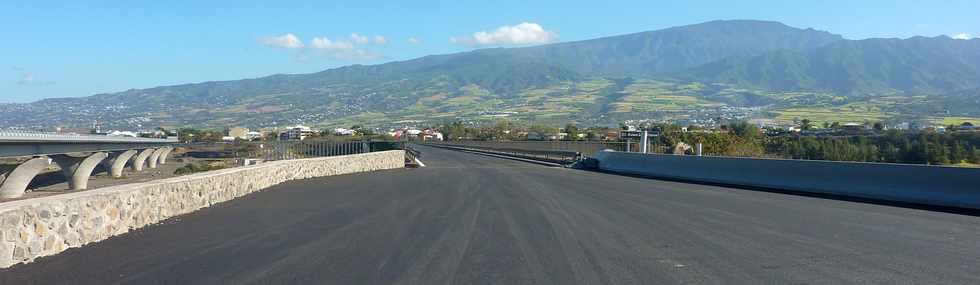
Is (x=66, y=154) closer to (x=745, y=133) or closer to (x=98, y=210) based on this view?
(x=745, y=133)

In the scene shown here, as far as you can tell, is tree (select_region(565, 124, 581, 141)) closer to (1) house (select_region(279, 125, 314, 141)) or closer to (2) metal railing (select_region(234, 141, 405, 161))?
(1) house (select_region(279, 125, 314, 141))

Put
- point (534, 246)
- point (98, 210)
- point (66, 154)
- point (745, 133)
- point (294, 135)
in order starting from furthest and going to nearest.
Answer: point (294, 135) → point (745, 133) → point (66, 154) → point (98, 210) → point (534, 246)

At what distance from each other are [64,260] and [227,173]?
942 centimetres

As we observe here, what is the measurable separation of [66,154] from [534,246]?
57.5 metres

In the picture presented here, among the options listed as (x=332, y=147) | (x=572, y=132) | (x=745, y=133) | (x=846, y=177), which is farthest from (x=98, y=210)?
(x=572, y=132)

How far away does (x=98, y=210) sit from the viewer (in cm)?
1148

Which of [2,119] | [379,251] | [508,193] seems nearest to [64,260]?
[379,251]

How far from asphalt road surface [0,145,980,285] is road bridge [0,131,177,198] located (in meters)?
35.9

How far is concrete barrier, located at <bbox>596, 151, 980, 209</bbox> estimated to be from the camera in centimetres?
1683

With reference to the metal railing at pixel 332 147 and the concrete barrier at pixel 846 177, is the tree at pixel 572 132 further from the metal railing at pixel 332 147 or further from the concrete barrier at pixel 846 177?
the concrete barrier at pixel 846 177

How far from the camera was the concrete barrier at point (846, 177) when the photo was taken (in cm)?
1683

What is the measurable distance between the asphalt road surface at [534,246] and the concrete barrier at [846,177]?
148 cm

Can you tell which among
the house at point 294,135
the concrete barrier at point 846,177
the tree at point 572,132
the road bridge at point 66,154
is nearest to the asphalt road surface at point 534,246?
the concrete barrier at point 846,177

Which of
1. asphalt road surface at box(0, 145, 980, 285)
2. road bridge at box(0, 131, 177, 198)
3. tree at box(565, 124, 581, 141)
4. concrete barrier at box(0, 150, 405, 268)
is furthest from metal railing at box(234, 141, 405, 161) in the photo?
asphalt road surface at box(0, 145, 980, 285)
